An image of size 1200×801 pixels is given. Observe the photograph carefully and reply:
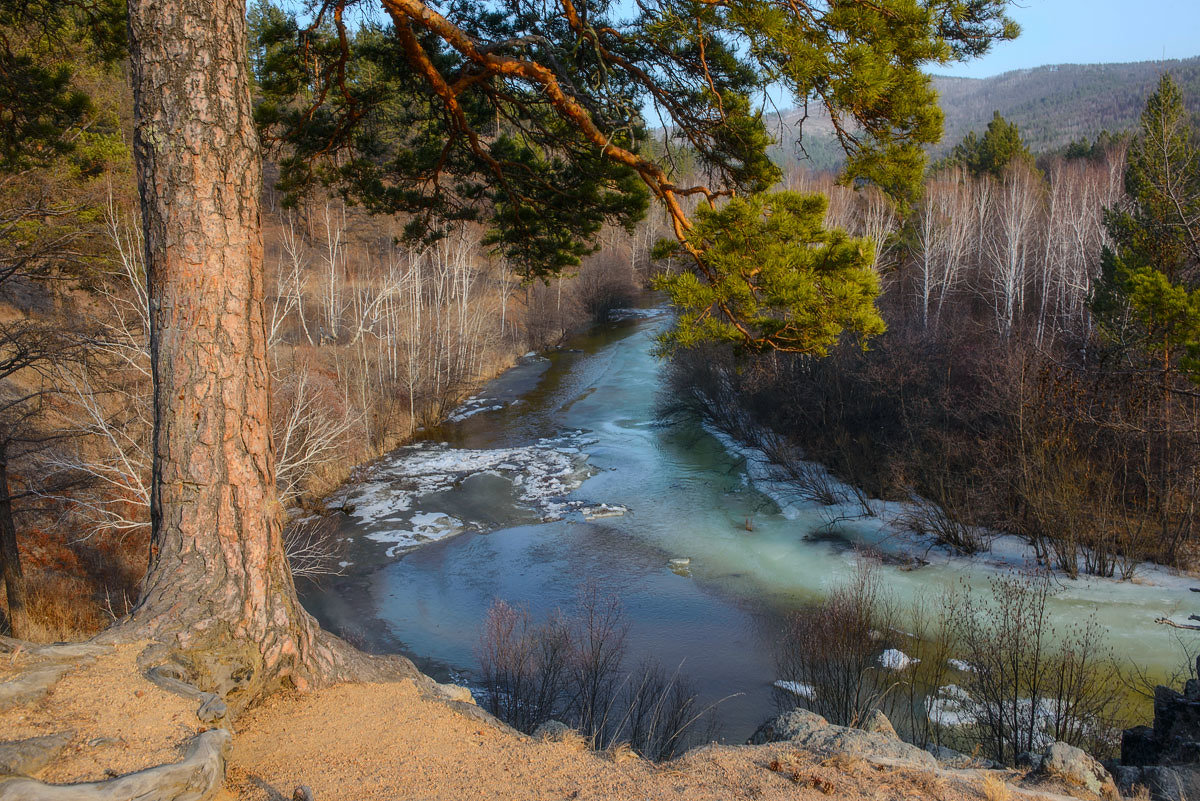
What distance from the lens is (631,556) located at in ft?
45.2

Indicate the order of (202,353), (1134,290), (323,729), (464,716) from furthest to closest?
(1134,290)
(464,716)
(202,353)
(323,729)

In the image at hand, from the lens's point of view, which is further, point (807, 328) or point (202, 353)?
point (807, 328)

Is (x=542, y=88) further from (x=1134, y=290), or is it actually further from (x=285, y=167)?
(x=1134, y=290)

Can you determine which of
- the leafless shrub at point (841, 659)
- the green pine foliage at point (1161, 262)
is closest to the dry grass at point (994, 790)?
the leafless shrub at point (841, 659)

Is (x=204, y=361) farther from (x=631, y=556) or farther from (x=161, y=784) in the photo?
(x=631, y=556)

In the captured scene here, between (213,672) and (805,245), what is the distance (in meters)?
4.92

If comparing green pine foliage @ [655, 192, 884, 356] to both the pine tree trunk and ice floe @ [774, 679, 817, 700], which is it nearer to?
ice floe @ [774, 679, 817, 700]

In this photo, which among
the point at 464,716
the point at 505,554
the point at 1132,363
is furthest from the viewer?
the point at 505,554

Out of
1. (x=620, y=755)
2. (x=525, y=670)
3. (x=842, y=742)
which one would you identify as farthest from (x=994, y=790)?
(x=525, y=670)

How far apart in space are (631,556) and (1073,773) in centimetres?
1013

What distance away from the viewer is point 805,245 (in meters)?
5.95

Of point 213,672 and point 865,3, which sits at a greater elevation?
point 865,3

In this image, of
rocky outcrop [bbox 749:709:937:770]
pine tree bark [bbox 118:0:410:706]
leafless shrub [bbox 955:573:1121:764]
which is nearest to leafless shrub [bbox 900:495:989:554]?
leafless shrub [bbox 955:573:1121:764]

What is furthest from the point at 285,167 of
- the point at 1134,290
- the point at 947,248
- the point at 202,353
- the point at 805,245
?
the point at 947,248
